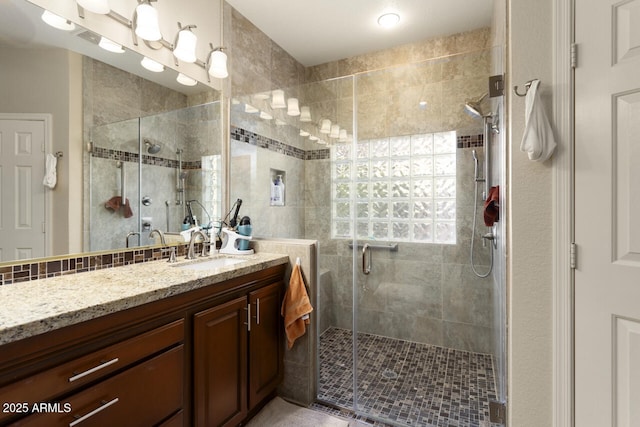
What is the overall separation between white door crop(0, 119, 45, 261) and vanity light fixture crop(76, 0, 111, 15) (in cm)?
62

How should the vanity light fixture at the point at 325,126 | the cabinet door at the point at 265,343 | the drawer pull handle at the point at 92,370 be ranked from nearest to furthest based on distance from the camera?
the drawer pull handle at the point at 92,370, the cabinet door at the point at 265,343, the vanity light fixture at the point at 325,126

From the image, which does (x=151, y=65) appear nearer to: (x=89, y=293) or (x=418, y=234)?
(x=89, y=293)

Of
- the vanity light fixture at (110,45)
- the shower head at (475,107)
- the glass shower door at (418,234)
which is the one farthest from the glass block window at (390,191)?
the vanity light fixture at (110,45)

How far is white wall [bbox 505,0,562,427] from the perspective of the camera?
3.85ft

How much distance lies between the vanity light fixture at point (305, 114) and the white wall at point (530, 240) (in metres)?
1.68

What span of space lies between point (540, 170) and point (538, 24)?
593mm

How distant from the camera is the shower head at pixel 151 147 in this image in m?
1.84

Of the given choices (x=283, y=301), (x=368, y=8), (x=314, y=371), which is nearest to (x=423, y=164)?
(x=368, y=8)

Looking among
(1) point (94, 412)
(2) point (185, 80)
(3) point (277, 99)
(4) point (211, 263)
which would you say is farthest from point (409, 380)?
(2) point (185, 80)

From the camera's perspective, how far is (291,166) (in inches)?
107

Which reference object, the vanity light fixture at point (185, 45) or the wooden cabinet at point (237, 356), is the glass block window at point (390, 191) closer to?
the wooden cabinet at point (237, 356)

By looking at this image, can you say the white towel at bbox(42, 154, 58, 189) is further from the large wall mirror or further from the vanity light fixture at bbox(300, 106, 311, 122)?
the vanity light fixture at bbox(300, 106, 311, 122)

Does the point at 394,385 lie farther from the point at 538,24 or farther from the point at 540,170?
the point at 538,24

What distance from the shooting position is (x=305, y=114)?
266cm
